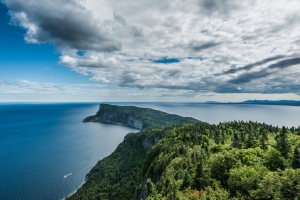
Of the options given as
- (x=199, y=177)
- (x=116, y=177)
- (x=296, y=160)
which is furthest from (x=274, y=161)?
(x=116, y=177)

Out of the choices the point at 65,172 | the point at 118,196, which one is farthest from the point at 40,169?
the point at 118,196

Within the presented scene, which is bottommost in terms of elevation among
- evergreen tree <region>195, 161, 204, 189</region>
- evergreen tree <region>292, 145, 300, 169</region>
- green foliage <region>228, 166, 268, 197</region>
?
evergreen tree <region>195, 161, 204, 189</region>

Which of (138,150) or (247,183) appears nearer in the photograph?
(247,183)

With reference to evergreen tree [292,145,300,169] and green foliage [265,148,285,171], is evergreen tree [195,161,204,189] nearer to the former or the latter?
green foliage [265,148,285,171]

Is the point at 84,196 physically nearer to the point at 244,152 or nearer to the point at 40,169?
the point at 40,169

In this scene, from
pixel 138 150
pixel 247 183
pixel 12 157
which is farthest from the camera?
pixel 138 150

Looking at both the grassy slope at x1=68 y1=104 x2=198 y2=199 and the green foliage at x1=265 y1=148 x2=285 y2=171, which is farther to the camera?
the grassy slope at x1=68 y1=104 x2=198 y2=199

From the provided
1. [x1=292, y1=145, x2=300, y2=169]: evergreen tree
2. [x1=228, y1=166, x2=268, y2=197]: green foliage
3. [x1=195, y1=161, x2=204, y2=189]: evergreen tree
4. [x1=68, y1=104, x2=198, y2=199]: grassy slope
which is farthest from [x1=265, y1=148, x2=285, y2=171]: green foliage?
[x1=68, y1=104, x2=198, y2=199]: grassy slope

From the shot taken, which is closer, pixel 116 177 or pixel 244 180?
pixel 244 180

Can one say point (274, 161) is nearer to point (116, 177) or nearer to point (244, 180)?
point (244, 180)

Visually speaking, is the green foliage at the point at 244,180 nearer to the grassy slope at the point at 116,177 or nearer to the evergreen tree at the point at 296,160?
the evergreen tree at the point at 296,160

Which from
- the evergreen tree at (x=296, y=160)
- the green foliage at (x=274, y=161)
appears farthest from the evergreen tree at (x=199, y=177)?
the evergreen tree at (x=296, y=160)
